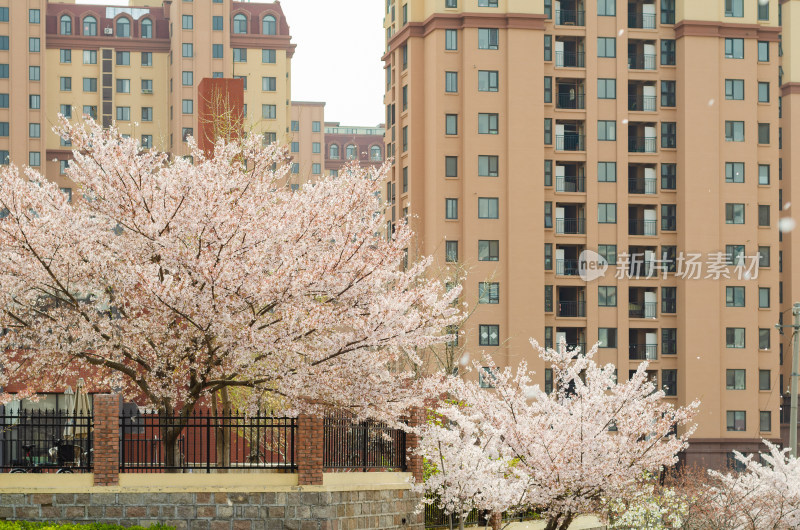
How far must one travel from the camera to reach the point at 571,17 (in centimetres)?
7862

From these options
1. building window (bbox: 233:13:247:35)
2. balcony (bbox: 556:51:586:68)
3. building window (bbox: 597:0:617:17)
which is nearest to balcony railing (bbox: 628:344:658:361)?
balcony (bbox: 556:51:586:68)

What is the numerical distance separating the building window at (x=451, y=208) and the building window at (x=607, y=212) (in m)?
9.96

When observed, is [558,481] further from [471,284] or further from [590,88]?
[590,88]

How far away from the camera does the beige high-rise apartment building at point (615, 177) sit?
7419 cm

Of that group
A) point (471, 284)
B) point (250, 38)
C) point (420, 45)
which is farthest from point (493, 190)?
point (250, 38)

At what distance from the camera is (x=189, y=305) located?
853 inches

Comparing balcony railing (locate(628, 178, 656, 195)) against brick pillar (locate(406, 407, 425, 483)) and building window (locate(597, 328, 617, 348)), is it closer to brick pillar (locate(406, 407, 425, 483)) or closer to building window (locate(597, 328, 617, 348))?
building window (locate(597, 328, 617, 348))

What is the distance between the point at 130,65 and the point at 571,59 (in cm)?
5427

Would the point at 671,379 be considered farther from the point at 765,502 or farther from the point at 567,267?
the point at 765,502

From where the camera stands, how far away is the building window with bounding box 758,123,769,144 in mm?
79000

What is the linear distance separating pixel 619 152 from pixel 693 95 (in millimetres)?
6466

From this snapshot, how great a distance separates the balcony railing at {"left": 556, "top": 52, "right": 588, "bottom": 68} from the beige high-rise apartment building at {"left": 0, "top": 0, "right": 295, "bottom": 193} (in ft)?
130

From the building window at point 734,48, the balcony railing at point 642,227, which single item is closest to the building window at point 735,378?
the balcony railing at point 642,227

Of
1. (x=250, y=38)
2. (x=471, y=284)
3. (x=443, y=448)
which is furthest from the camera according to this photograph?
(x=250, y=38)
